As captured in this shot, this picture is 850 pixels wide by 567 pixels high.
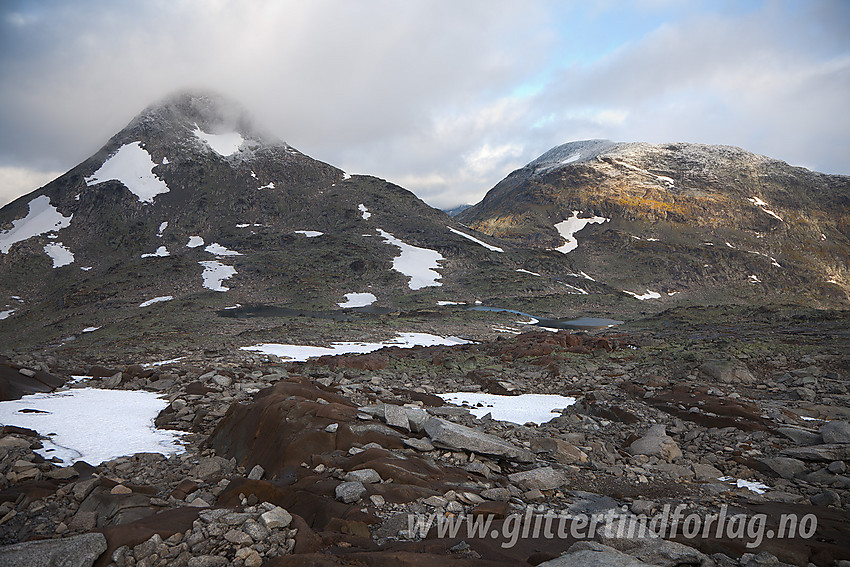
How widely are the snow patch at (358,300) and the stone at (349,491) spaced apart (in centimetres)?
7369

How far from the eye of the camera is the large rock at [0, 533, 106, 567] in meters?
5.45

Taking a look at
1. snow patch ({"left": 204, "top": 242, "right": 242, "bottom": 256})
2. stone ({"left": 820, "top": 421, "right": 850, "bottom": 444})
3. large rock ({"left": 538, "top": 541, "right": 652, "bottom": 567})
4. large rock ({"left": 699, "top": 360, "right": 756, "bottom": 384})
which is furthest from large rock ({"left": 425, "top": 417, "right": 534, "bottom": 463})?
snow patch ({"left": 204, "top": 242, "right": 242, "bottom": 256})

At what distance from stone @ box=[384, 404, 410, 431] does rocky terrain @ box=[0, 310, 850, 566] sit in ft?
0.16

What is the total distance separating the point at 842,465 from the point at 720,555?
642cm

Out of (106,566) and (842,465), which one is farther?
(842,465)

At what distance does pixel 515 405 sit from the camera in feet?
56.5

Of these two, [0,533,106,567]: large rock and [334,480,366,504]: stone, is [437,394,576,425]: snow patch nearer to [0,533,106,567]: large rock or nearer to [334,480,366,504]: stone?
[334,480,366,504]: stone

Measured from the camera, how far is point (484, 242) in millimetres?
131625

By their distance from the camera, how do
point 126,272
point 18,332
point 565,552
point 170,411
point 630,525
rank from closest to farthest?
1. point 565,552
2. point 630,525
3. point 170,411
4. point 18,332
5. point 126,272

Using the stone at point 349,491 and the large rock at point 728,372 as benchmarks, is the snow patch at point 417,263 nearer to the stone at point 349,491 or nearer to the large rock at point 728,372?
the large rock at point 728,372

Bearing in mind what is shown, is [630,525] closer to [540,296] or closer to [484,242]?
[540,296]

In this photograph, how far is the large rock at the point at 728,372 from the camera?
2047cm

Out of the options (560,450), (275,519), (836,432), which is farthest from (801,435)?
(275,519)

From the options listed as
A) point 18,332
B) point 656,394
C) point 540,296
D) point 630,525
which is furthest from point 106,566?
point 540,296
